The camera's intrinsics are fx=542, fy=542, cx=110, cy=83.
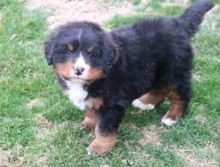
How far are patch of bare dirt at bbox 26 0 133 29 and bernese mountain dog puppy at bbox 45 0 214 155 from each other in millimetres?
2660

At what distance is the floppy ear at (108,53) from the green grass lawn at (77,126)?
1057 mm

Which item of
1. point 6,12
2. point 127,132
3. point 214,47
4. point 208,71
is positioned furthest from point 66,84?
point 6,12

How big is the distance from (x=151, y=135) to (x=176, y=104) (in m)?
0.44

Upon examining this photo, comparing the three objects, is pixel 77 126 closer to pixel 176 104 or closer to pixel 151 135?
pixel 151 135

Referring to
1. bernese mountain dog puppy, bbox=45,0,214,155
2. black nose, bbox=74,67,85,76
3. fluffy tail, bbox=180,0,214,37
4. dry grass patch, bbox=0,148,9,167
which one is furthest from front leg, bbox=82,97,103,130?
fluffy tail, bbox=180,0,214,37

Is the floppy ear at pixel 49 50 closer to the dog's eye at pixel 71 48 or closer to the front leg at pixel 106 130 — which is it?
the dog's eye at pixel 71 48

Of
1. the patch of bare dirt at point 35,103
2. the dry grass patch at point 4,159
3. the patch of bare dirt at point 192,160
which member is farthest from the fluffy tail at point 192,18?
the dry grass patch at point 4,159

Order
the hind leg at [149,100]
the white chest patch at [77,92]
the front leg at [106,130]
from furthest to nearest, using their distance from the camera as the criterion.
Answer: the hind leg at [149,100]
the front leg at [106,130]
the white chest patch at [77,92]

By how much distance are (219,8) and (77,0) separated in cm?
227

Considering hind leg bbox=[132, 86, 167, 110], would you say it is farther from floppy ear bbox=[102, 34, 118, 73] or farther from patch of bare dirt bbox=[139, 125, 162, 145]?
floppy ear bbox=[102, 34, 118, 73]

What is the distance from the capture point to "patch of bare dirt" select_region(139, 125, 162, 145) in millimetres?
5773

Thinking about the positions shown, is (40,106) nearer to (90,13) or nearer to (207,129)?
(207,129)

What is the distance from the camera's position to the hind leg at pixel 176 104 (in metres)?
5.80

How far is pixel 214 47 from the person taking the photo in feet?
24.4
